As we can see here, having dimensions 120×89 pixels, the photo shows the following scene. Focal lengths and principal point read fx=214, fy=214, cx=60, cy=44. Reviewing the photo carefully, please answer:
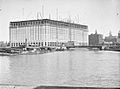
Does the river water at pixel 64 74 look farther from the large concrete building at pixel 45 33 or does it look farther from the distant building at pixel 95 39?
the distant building at pixel 95 39

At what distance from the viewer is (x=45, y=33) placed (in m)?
28.4

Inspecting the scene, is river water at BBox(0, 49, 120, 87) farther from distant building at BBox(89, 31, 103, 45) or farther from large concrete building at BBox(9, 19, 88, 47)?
distant building at BBox(89, 31, 103, 45)

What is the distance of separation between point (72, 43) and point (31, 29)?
602 centimetres

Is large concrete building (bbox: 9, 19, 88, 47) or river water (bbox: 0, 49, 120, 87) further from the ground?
large concrete building (bbox: 9, 19, 88, 47)

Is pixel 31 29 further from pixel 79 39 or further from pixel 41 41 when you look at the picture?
pixel 79 39

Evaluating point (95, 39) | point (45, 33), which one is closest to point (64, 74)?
point (45, 33)

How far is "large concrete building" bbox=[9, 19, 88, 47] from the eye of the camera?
27.4 meters

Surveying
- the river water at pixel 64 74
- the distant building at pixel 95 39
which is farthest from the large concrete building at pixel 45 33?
the river water at pixel 64 74

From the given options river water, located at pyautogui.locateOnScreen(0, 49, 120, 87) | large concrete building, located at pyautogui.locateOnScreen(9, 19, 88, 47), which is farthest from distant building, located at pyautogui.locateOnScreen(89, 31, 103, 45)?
river water, located at pyautogui.locateOnScreen(0, 49, 120, 87)

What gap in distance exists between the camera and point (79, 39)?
3259cm

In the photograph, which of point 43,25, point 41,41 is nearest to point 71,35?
point 43,25

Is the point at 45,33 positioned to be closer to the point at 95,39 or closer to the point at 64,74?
the point at 95,39

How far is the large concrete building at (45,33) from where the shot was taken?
89.8 feet

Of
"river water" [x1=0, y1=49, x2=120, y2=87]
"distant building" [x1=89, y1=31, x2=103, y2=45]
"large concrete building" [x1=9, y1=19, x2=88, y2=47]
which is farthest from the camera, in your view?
"distant building" [x1=89, y1=31, x2=103, y2=45]
